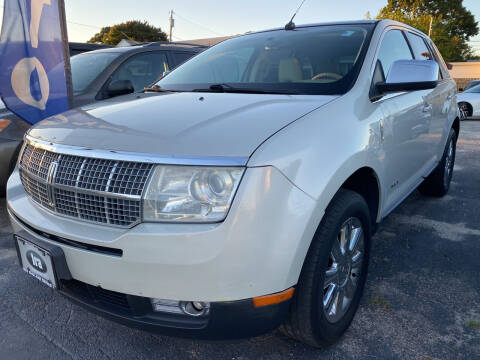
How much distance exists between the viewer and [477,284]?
99.6 inches

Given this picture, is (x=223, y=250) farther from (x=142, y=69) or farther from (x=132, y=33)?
(x=132, y=33)

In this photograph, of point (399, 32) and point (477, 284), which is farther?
point (399, 32)

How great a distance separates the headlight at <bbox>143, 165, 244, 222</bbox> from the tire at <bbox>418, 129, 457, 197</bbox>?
3097 millimetres

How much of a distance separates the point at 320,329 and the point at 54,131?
1560 mm

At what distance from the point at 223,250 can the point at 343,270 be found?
0.85 meters

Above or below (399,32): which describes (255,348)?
below

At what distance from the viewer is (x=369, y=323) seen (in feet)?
7.10


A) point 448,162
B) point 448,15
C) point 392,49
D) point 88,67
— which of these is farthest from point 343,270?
point 448,15

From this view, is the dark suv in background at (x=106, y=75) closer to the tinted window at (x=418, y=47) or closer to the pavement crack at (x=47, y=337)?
the pavement crack at (x=47, y=337)

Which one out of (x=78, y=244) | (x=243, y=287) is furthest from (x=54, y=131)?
(x=243, y=287)

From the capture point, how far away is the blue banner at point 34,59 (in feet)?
12.0

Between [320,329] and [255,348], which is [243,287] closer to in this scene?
[320,329]

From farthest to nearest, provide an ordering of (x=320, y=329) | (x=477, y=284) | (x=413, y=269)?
(x=413, y=269) < (x=477, y=284) < (x=320, y=329)

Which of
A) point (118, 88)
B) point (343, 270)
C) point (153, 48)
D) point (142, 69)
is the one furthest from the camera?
point (153, 48)
